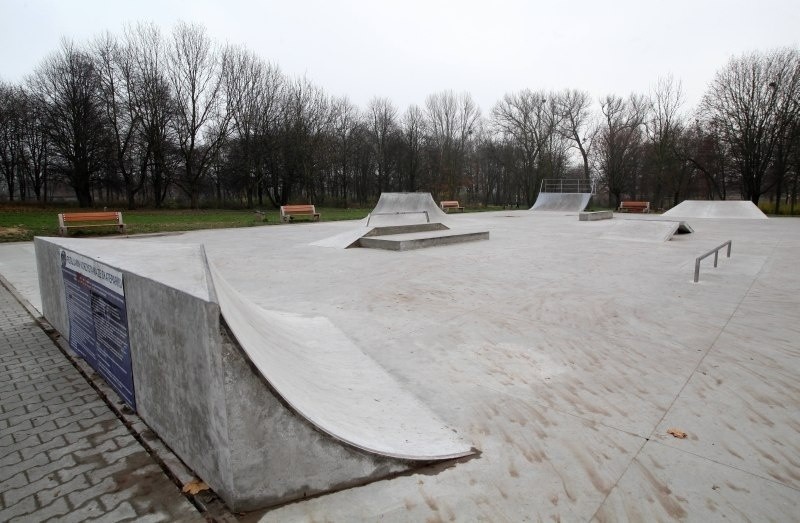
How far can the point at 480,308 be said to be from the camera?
5941 mm

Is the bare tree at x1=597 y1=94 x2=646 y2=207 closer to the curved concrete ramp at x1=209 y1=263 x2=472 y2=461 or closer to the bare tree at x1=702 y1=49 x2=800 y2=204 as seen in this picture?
the bare tree at x1=702 y1=49 x2=800 y2=204

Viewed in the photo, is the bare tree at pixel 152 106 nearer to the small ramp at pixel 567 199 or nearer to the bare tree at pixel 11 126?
the bare tree at pixel 11 126

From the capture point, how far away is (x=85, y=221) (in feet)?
48.6

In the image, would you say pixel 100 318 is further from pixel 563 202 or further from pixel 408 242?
pixel 563 202

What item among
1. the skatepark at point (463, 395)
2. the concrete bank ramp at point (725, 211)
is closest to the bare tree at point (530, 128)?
the concrete bank ramp at point (725, 211)

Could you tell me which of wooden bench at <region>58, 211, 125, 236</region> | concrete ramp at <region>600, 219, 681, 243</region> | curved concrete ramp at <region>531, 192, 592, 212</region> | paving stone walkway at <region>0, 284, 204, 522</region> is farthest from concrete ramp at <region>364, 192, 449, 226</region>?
curved concrete ramp at <region>531, 192, 592, 212</region>

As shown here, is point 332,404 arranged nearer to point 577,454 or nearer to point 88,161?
point 577,454

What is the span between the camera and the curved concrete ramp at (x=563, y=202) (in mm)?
31648

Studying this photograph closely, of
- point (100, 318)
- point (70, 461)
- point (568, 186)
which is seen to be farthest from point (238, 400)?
point (568, 186)

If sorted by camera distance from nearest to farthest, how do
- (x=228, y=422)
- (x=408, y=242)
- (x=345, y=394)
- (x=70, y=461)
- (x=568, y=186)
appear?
(x=228, y=422), (x=70, y=461), (x=345, y=394), (x=408, y=242), (x=568, y=186)

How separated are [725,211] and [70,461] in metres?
29.5

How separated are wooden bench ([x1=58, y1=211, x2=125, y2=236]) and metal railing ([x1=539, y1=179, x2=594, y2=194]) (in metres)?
30.4

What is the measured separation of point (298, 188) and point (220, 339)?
39780 millimetres

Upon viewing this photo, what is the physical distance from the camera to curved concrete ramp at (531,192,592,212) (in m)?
31.6
